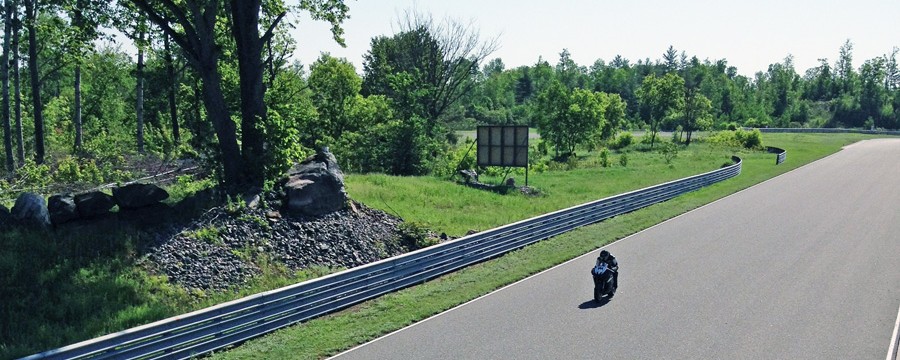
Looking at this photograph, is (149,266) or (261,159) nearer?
(149,266)

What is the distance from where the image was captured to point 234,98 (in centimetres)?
2959

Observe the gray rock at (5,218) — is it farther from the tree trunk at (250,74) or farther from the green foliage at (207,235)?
the tree trunk at (250,74)

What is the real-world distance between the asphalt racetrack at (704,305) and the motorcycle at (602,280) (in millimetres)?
269

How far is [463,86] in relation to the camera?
63125 millimetres

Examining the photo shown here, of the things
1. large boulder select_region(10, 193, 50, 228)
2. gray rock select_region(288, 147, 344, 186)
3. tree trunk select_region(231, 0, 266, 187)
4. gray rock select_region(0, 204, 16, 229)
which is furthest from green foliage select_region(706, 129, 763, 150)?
gray rock select_region(0, 204, 16, 229)

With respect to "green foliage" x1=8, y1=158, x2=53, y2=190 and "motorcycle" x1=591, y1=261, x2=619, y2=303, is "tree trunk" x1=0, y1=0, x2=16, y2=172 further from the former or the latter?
"motorcycle" x1=591, y1=261, x2=619, y2=303

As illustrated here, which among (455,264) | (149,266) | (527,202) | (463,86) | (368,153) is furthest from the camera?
(463,86)

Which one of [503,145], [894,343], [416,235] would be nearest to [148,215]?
[416,235]

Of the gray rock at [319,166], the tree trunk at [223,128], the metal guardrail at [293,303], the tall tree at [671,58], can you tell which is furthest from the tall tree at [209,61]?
the tall tree at [671,58]

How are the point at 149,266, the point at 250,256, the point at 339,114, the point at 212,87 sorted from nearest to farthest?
the point at 149,266, the point at 250,256, the point at 212,87, the point at 339,114

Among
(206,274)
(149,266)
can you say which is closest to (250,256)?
(206,274)

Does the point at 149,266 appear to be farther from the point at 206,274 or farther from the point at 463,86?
the point at 463,86

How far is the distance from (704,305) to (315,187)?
1068 centimetres

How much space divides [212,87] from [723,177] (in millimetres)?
30550
